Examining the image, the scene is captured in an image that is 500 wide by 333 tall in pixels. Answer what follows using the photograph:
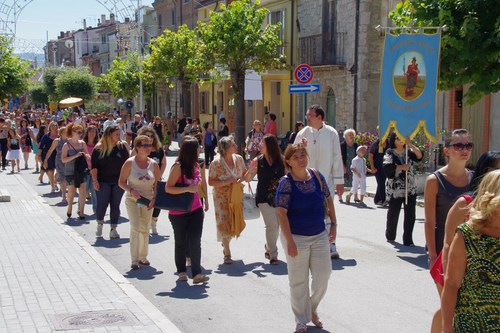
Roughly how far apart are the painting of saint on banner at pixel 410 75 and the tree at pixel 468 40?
281cm

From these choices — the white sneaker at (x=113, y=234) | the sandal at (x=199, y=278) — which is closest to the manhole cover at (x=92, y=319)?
the sandal at (x=199, y=278)

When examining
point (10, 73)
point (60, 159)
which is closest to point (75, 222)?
point (60, 159)

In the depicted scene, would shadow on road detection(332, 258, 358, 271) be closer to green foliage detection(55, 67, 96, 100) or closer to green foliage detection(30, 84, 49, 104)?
green foliage detection(55, 67, 96, 100)

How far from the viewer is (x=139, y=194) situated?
9.00 metres

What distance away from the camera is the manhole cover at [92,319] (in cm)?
631

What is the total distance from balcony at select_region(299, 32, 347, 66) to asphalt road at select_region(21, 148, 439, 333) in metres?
16.6

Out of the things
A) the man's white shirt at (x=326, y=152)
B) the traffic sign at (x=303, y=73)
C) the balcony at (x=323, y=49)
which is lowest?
the man's white shirt at (x=326, y=152)

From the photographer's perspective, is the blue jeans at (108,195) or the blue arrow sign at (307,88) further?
the blue arrow sign at (307,88)

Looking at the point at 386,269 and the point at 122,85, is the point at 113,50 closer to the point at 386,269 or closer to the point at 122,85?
the point at 122,85

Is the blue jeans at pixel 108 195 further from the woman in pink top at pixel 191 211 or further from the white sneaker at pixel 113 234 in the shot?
the woman in pink top at pixel 191 211

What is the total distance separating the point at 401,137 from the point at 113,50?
71986 mm

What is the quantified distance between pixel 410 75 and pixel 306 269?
186 inches

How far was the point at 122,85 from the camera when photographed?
50875 millimetres

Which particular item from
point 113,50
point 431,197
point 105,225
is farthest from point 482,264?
point 113,50
